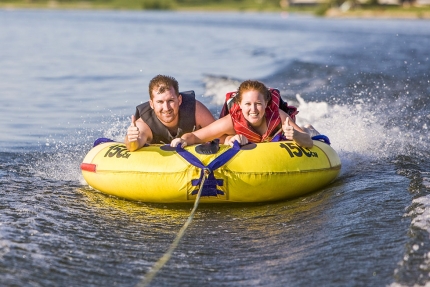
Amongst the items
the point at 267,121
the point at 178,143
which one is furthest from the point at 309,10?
the point at 178,143

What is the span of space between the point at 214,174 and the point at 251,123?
0.66m

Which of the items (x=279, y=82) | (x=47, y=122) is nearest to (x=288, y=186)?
(x=47, y=122)

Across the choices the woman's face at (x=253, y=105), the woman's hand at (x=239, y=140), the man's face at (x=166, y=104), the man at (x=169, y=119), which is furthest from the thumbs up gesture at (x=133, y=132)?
the woman's face at (x=253, y=105)

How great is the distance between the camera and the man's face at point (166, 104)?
5.64 meters

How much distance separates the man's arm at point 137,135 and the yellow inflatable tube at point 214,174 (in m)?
0.06

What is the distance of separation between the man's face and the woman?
0.22 metres

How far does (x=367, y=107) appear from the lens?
10.4 metres

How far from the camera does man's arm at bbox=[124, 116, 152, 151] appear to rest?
5.57 m

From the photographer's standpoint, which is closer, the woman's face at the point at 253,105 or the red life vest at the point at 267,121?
the woman's face at the point at 253,105

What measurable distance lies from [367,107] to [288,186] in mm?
5074

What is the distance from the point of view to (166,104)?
18.6 ft

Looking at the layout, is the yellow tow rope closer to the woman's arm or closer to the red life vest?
the woman's arm

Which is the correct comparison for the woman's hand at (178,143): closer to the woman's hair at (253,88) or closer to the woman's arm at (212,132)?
the woman's arm at (212,132)

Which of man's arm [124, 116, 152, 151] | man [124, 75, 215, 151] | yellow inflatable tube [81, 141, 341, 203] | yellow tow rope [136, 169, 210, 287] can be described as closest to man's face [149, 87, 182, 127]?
man [124, 75, 215, 151]
